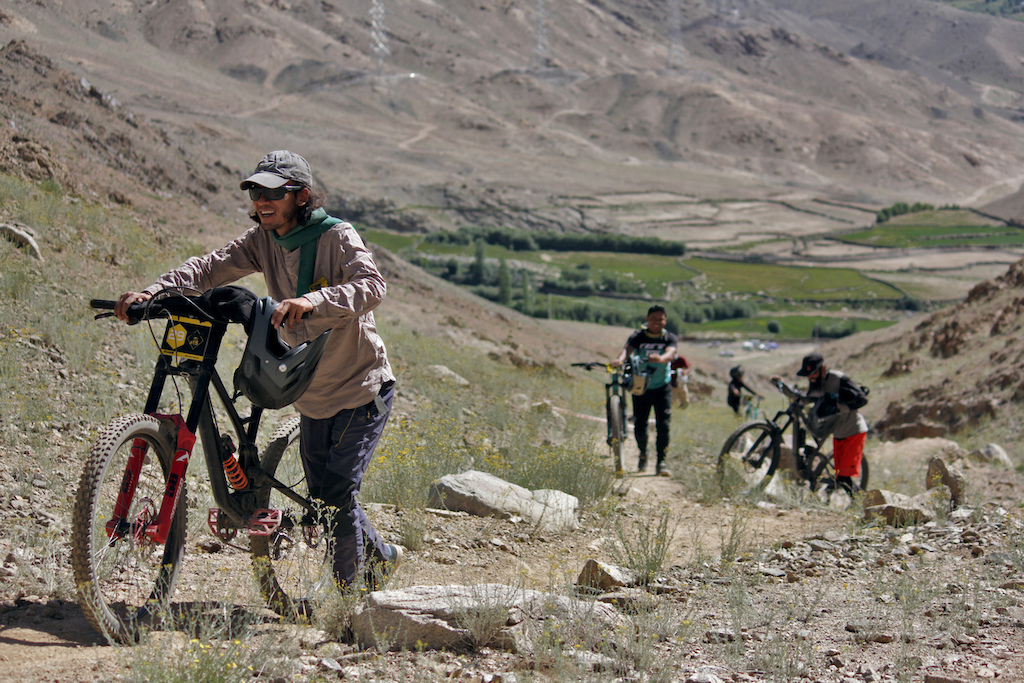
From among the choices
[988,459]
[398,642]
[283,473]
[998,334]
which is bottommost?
[398,642]

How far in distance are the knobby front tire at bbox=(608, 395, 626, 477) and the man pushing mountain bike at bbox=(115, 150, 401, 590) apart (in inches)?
194

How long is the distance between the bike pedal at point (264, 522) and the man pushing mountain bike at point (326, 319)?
0.20 meters

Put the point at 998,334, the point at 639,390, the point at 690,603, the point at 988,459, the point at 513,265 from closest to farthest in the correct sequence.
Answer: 1. the point at 690,603
2. the point at 639,390
3. the point at 988,459
4. the point at 998,334
5. the point at 513,265

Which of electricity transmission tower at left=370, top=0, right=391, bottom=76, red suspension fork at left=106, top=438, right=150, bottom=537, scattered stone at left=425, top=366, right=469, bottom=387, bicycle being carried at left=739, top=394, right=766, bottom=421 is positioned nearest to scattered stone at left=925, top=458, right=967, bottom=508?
red suspension fork at left=106, top=438, right=150, bottom=537

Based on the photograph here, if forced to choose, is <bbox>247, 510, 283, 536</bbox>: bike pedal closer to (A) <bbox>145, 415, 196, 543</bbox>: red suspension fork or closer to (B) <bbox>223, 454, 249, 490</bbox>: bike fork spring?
(B) <bbox>223, 454, 249, 490</bbox>: bike fork spring

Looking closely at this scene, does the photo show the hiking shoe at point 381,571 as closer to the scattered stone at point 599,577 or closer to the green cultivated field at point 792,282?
the scattered stone at point 599,577

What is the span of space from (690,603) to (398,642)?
5.94 ft

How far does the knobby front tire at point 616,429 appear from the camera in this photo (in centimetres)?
827

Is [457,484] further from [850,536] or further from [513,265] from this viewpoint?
[513,265]

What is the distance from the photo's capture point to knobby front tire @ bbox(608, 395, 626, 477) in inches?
325

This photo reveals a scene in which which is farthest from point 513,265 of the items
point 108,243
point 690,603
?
point 690,603

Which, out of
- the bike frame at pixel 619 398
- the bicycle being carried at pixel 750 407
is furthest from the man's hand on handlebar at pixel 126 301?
the bicycle being carried at pixel 750 407

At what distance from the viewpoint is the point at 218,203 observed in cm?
2328

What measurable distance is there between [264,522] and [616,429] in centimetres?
555
